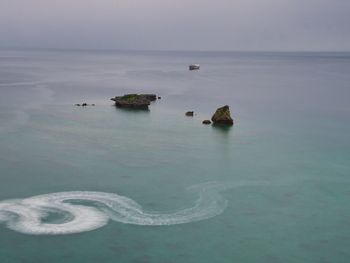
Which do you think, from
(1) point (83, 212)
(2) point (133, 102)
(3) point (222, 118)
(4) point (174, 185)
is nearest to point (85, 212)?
(1) point (83, 212)

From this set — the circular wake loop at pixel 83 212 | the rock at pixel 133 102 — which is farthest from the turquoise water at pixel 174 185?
the rock at pixel 133 102

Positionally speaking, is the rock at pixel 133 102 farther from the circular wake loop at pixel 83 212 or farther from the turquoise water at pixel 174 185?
the circular wake loop at pixel 83 212

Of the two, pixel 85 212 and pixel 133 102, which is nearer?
pixel 85 212

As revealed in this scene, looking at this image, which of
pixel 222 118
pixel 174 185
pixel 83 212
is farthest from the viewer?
pixel 222 118

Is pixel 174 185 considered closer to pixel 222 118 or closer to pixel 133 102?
pixel 222 118

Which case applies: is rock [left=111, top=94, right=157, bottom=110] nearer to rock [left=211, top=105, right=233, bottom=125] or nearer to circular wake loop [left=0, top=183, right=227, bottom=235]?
rock [left=211, top=105, right=233, bottom=125]

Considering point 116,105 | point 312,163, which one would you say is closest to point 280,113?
point 116,105

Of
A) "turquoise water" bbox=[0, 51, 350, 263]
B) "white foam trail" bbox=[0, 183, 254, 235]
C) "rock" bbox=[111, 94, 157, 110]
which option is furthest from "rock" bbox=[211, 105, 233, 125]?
"white foam trail" bbox=[0, 183, 254, 235]
